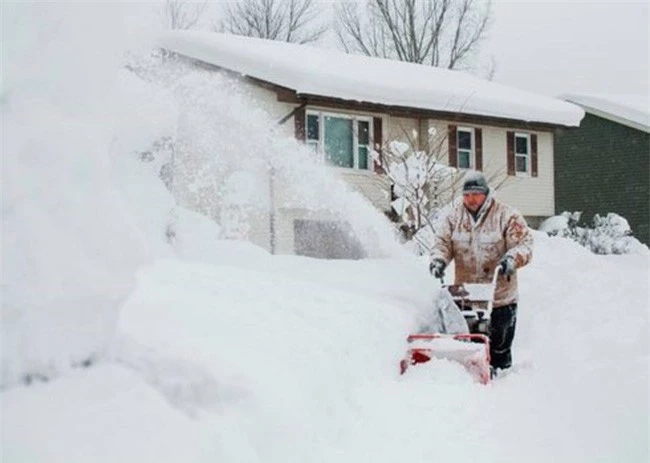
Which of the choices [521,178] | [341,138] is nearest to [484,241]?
[341,138]

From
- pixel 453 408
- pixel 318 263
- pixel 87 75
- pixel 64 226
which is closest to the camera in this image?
pixel 64 226

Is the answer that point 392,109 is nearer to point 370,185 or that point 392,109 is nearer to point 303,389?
point 370,185

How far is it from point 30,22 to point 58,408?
1.17 metres

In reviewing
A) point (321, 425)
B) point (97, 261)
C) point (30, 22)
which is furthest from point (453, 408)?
point (30, 22)

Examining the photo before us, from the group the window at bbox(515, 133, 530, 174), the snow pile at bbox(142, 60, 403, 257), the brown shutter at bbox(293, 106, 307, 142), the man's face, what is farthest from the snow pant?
the window at bbox(515, 133, 530, 174)

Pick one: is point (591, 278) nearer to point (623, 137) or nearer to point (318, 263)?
point (318, 263)

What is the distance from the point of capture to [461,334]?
21.5 ft

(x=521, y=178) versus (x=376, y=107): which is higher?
(x=376, y=107)

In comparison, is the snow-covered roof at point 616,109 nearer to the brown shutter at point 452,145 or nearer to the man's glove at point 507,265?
the brown shutter at point 452,145

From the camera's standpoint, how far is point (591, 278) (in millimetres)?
11039

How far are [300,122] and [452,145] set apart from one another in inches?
201

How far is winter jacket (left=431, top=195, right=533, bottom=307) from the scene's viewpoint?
23.9 ft

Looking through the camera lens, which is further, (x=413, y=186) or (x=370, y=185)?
(x=370, y=185)

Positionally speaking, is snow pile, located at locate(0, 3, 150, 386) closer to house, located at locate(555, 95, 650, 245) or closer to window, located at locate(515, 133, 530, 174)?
window, located at locate(515, 133, 530, 174)
